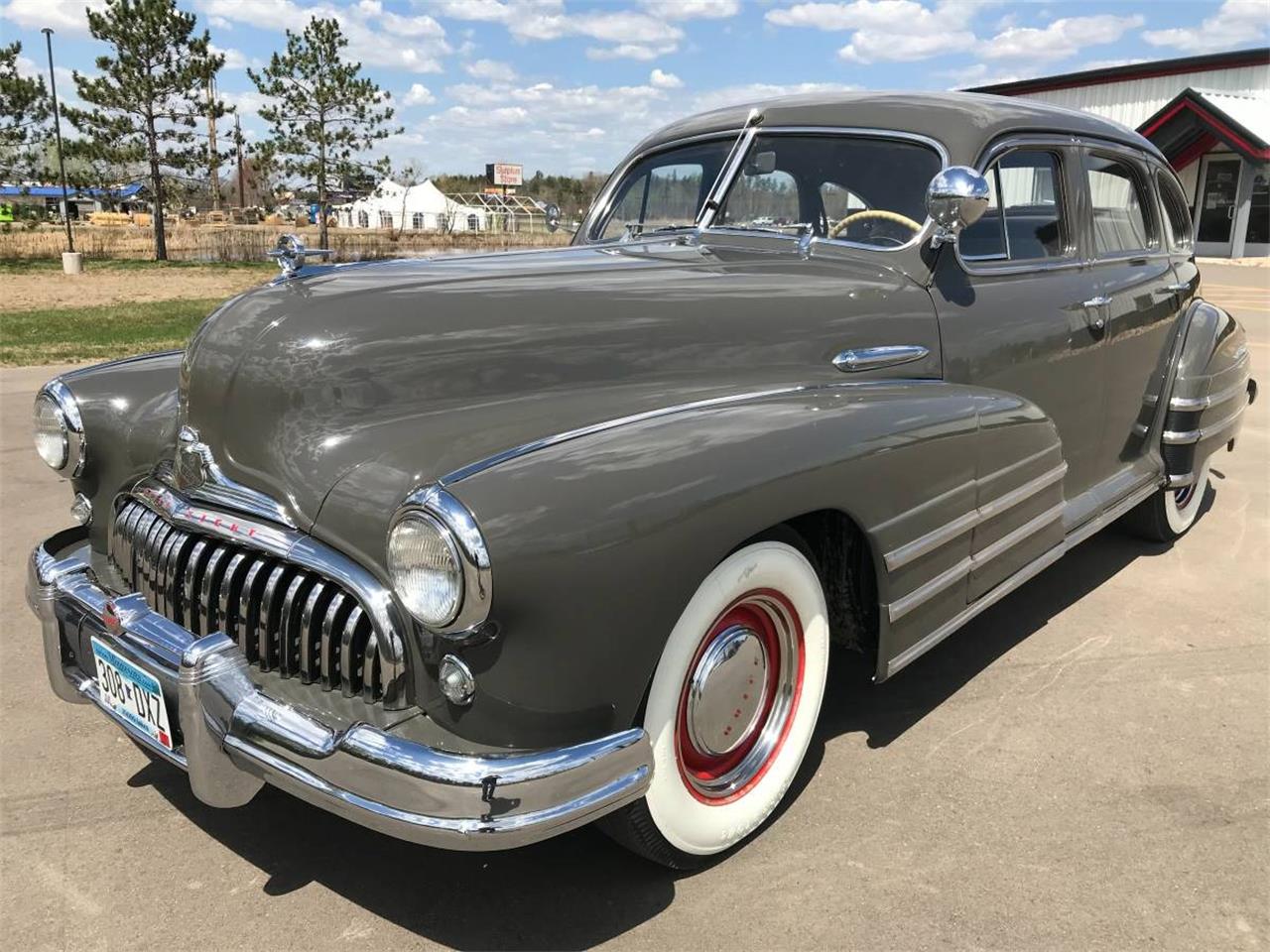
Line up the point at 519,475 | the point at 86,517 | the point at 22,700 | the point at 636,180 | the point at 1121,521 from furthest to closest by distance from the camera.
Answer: the point at 1121,521 < the point at 636,180 < the point at 22,700 < the point at 86,517 < the point at 519,475

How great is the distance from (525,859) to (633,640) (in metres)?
0.78

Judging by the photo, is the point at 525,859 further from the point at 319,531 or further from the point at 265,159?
the point at 265,159

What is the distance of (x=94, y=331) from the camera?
37.8 feet

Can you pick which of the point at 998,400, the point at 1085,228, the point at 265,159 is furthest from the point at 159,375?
the point at 265,159

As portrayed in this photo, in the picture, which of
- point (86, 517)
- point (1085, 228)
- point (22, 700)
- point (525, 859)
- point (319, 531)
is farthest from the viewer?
point (1085, 228)

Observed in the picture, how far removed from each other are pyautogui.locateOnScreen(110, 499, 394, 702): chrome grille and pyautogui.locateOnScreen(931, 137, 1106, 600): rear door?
1692mm

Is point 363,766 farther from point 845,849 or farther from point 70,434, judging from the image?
point 70,434

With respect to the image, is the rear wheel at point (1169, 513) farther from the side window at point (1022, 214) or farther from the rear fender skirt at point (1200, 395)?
the side window at point (1022, 214)

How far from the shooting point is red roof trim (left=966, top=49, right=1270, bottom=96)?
78.0ft

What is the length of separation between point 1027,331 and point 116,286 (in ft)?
67.9

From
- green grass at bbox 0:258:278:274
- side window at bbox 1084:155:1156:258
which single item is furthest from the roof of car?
green grass at bbox 0:258:278:274

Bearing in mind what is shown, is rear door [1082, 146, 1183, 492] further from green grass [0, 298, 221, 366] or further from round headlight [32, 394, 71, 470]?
green grass [0, 298, 221, 366]

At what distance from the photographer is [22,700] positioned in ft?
9.98

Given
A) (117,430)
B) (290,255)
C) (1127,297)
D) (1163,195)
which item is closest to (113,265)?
(117,430)
